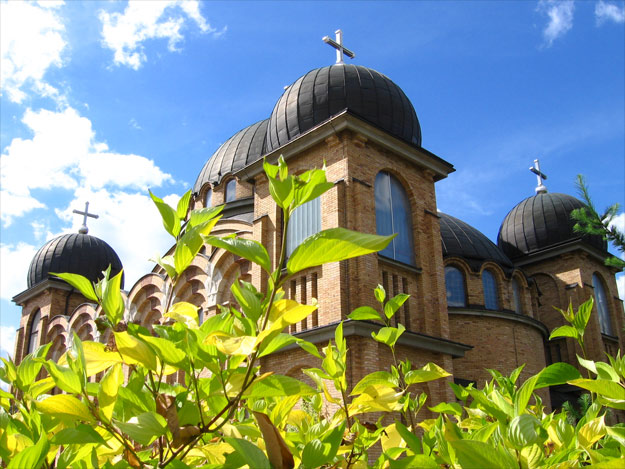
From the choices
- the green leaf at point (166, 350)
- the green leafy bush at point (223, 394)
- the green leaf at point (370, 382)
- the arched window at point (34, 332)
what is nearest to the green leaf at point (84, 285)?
the green leafy bush at point (223, 394)

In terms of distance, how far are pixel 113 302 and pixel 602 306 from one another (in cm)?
2499

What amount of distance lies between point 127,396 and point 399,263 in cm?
1348

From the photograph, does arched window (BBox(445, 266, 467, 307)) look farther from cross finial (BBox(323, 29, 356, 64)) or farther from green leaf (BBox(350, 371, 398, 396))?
green leaf (BBox(350, 371, 398, 396))

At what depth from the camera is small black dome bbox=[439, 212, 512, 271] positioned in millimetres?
20266

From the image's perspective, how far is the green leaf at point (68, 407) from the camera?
3.99 ft

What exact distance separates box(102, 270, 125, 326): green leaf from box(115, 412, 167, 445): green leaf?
312 mm

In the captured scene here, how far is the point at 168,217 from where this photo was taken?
1438 mm

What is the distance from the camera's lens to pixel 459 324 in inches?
735

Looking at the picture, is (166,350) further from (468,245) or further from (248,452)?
(468,245)

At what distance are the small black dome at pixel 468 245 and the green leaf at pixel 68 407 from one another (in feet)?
63.7

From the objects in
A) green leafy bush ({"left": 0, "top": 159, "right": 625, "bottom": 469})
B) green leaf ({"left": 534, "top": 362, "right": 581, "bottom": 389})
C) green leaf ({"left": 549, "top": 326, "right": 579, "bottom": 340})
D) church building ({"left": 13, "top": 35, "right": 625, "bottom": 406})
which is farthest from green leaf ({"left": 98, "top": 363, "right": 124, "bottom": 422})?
church building ({"left": 13, "top": 35, "right": 625, "bottom": 406})

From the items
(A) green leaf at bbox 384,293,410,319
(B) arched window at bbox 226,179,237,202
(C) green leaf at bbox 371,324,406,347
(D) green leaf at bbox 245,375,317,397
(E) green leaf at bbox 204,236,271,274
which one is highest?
(B) arched window at bbox 226,179,237,202

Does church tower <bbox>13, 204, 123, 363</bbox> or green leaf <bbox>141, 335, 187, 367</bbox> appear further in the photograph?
church tower <bbox>13, 204, 123, 363</bbox>

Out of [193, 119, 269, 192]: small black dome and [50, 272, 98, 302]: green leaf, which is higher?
[193, 119, 269, 192]: small black dome
